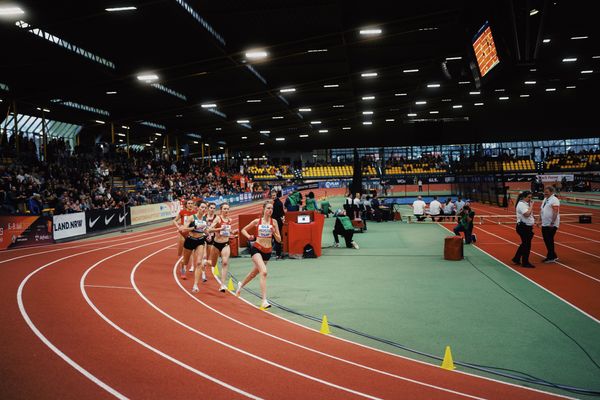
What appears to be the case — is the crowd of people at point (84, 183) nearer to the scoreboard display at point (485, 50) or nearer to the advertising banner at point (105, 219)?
the advertising banner at point (105, 219)

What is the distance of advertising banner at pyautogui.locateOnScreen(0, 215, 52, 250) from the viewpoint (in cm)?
1753

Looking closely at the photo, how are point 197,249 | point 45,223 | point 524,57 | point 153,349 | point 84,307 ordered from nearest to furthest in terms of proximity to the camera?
point 153,349 → point 84,307 → point 197,249 → point 524,57 → point 45,223

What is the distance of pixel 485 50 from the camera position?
14.0 meters

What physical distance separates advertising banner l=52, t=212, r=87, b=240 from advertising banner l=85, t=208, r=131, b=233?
17.0 inches

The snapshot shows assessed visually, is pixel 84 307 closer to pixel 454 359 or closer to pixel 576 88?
pixel 454 359

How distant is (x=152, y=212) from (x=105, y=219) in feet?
17.4

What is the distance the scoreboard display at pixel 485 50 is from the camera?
13.2 meters

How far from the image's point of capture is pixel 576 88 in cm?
4262

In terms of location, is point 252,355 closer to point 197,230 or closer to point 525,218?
point 197,230

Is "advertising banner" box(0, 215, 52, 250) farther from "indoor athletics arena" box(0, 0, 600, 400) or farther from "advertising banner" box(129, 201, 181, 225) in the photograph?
Result: "advertising banner" box(129, 201, 181, 225)

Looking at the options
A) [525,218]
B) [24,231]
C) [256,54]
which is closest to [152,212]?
[24,231]

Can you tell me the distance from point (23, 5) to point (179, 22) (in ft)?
17.1

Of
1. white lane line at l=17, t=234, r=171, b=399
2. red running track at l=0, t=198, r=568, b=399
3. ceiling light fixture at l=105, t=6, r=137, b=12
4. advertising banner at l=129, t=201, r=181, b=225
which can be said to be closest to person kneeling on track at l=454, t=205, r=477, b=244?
red running track at l=0, t=198, r=568, b=399

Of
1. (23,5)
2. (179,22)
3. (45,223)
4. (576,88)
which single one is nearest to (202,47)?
(179,22)
